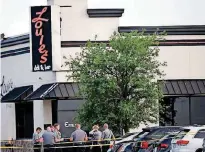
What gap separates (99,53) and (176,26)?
7.23 meters

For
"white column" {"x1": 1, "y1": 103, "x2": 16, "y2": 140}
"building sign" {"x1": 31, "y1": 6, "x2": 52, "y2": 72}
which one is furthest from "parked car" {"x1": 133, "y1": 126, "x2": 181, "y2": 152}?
"white column" {"x1": 1, "y1": 103, "x2": 16, "y2": 140}

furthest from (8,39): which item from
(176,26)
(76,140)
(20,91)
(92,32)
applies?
(76,140)

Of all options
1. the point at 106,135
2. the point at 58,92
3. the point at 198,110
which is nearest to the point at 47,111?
the point at 58,92

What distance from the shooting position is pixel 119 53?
30.2 metres

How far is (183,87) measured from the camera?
35.9 metres

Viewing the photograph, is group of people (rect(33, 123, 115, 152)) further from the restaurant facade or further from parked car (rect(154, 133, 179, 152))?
parked car (rect(154, 133, 179, 152))

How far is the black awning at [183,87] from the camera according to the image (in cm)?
3566

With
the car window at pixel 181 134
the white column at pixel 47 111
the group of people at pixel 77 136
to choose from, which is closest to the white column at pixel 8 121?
the white column at pixel 47 111

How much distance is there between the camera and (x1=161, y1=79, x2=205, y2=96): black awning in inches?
1404

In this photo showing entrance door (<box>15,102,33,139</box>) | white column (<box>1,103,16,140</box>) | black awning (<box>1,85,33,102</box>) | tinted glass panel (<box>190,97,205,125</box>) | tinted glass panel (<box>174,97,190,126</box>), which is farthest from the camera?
white column (<box>1,103,16,140</box>)

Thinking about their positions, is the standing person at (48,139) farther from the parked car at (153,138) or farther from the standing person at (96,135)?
the parked car at (153,138)

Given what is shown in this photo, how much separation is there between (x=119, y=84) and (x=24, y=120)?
10.5 m

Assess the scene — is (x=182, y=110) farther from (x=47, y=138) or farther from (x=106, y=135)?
(x=47, y=138)

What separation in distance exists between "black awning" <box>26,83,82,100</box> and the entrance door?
11.1ft
